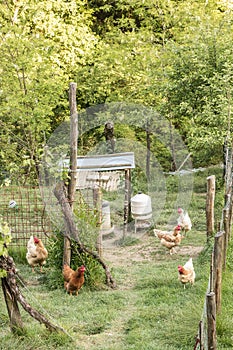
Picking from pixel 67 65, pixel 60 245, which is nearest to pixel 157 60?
pixel 67 65

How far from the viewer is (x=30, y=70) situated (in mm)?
13117

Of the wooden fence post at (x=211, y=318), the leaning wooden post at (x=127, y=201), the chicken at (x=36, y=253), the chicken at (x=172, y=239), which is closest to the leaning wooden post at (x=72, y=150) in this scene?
the chicken at (x=36, y=253)

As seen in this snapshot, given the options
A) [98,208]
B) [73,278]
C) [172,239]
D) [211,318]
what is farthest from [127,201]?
[211,318]

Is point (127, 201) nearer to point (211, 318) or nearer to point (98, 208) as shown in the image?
point (98, 208)

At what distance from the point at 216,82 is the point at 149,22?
707 cm

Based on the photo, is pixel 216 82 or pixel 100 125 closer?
pixel 216 82

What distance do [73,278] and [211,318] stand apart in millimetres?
2904

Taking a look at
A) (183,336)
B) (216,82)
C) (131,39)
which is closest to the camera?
(183,336)

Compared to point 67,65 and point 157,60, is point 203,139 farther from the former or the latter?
point 67,65

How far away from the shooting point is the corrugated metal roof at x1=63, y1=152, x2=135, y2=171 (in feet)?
32.2

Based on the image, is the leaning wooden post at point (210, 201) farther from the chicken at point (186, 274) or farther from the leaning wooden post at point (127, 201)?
the leaning wooden post at point (127, 201)

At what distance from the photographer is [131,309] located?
261 inches

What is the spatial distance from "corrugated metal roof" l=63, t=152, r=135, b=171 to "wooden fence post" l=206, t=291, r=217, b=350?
18.2ft

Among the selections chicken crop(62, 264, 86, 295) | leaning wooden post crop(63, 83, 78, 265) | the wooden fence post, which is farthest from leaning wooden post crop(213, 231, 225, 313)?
leaning wooden post crop(63, 83, 78, 265)
